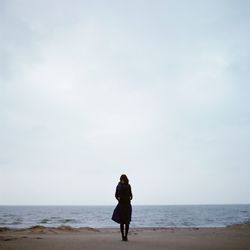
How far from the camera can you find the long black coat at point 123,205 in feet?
24.0

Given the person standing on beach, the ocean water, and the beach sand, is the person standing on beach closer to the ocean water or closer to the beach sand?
the beach sand

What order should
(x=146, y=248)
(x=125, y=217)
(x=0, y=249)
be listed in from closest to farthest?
(x=0, y=249), (x=146, y=248), (x=125, y=217)

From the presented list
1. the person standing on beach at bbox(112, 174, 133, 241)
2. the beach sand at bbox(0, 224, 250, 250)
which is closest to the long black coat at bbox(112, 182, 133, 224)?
the person standing on beach at bbox(112, 174, 133, 241)

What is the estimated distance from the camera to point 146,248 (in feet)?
17.9

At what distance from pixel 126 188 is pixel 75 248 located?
102 inches

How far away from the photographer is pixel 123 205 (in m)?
7.49

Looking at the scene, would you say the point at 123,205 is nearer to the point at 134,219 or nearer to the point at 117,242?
the point at 117,242

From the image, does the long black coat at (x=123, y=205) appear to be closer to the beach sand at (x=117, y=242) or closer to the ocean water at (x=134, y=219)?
the beach sand at (x=117, y=242)

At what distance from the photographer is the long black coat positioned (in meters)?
7.31

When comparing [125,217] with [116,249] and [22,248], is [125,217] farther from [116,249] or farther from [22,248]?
[22,248]

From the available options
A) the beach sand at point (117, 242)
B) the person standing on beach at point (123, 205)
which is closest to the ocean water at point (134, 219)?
the beach sand at point (117, 242)

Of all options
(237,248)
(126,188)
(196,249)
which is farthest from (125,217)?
(237,248)

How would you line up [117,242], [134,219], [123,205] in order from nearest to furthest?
1. [117,242]
2. [123,205]
3. [134,219]

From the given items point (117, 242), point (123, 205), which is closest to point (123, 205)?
point (123, 205)
